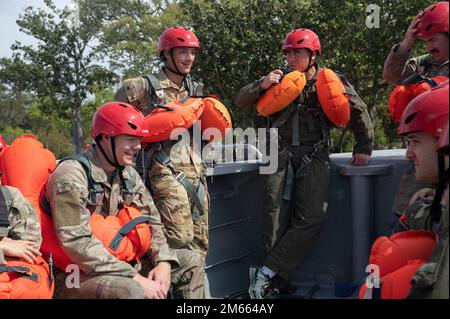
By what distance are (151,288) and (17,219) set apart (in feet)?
2.95

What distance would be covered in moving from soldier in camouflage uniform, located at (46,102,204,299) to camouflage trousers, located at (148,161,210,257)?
0.46 metres

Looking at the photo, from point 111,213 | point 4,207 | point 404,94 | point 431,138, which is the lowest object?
point 111,213

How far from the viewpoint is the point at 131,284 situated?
3330mm

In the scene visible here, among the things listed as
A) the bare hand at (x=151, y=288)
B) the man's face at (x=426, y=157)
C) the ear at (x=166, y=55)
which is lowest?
the bare hand at (x=151, y=288)

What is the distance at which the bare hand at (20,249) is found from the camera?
10.5 ft

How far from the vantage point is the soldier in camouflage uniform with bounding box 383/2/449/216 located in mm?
4070

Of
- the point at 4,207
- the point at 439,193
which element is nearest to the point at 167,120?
the point at 4,207

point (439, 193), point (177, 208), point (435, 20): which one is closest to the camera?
point (439, 193)

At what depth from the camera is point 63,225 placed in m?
3.39

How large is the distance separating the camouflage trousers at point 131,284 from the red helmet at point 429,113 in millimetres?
1780

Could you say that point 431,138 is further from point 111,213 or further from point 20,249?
point 20,249

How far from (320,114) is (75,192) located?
2537mm

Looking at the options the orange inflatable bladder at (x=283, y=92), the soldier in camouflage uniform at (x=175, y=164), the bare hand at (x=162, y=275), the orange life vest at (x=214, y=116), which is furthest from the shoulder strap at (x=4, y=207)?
the orange inflatable bladder at (x=283, y=92)

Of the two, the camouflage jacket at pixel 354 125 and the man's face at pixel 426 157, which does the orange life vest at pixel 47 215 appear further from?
the camouflage jacket at pixel 354 125
